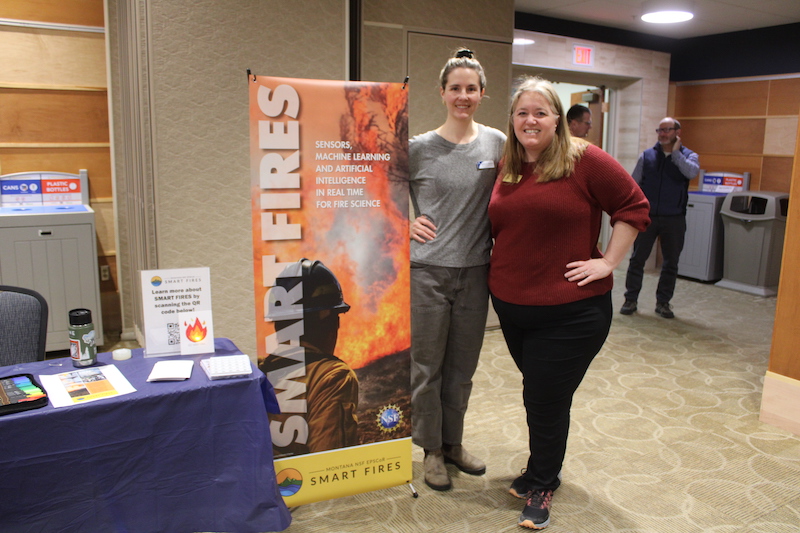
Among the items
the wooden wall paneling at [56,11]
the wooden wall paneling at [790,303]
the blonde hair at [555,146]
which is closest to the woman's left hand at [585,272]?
the blonde hair at [555,146]

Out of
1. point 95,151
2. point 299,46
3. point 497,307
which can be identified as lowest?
point 497,307

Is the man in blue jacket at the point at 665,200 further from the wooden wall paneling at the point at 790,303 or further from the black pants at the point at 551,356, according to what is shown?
the black pants at the point at 551,356

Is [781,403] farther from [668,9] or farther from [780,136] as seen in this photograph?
[780,136]

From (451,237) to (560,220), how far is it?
447 mm

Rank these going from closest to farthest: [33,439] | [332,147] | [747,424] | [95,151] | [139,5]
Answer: [33,439], [332,147], [139,5], [747,424], [95,151]

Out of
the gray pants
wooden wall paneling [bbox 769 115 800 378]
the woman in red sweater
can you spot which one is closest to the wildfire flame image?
the gray pants

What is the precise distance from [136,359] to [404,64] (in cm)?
282

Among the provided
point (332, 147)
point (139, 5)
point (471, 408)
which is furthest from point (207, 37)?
point (471, 408)

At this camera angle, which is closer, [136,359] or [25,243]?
[136,359]

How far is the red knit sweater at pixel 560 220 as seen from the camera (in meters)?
2.16

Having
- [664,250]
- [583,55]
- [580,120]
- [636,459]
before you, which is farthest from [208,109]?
[583,55]

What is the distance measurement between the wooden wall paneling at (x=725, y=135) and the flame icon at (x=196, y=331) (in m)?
6.94

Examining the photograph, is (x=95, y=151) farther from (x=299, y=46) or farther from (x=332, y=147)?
(x=332, y=147)

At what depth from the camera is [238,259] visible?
352cm
